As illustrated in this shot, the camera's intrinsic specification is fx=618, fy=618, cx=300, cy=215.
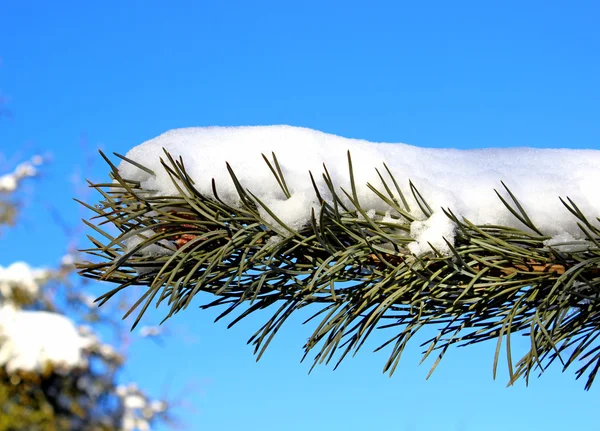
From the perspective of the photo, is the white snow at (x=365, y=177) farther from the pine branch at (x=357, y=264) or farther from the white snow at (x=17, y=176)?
the white snow at (x=17, y=176)

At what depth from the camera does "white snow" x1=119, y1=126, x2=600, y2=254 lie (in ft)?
1.85

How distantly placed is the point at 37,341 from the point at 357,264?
437 cm

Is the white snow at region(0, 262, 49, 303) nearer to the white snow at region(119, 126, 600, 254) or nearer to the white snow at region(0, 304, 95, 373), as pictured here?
the white snow at region(0, 304, 95, 373)

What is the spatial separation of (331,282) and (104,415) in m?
4.86

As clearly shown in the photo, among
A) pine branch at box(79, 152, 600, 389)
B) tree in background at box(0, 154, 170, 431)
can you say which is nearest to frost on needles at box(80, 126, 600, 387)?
pine branch at box(79, 152, 600, 389)

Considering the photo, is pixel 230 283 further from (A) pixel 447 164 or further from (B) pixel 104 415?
(B) pixel 104 415

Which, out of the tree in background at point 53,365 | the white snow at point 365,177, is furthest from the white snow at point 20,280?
the white snow at point 365,177

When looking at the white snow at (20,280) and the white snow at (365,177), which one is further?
the white snow at (20,280)

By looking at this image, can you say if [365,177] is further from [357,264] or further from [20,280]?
[20,280]

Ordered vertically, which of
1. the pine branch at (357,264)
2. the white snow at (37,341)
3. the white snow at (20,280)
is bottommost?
the pine branch at (357,264)

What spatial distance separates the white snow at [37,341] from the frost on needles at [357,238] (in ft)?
13.8

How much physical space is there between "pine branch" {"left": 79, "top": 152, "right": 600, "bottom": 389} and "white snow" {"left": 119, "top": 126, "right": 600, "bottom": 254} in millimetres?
11

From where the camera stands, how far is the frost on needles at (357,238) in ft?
1.80

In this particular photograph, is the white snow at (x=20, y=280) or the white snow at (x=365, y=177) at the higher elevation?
the white snow at (x=20, y=280)
